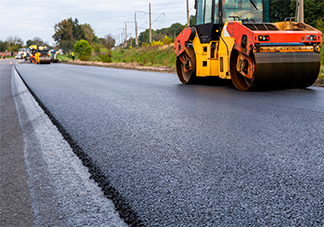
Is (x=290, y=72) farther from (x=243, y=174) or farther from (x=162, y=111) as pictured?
(x=243, y=174)

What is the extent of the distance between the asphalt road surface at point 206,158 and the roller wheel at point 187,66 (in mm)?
3453

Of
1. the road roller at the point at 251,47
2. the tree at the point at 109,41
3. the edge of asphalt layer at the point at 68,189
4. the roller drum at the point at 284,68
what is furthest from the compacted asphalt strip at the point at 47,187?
the tree at the point at 109,41

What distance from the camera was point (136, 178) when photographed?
2641mm

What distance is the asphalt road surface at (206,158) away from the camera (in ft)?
6.79

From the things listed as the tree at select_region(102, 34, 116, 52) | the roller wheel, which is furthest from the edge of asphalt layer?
the tree at select_region(102, 34, 116, 52)

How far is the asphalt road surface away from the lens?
2070 millimetres

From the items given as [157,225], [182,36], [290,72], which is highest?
[182,36]

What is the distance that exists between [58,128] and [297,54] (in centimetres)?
510

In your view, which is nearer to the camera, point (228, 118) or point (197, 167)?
point (197, 167)

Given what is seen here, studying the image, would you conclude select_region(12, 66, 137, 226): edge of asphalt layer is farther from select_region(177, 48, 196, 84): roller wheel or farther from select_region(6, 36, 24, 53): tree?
select_region(6, 36, 24, 53): tree

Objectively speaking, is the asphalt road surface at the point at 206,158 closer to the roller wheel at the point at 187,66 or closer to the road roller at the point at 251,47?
the road roller at the point at 251,47

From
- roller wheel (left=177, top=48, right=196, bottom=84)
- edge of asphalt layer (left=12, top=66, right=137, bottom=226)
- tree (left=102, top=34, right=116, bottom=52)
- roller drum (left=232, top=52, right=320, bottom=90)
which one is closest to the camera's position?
edge of asphalt layer (left=12, top=66, right=137, bottom=226)

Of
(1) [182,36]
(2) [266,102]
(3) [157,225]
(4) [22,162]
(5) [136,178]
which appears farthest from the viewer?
(1) [182,36]

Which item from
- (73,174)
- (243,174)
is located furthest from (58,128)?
(243,174)
